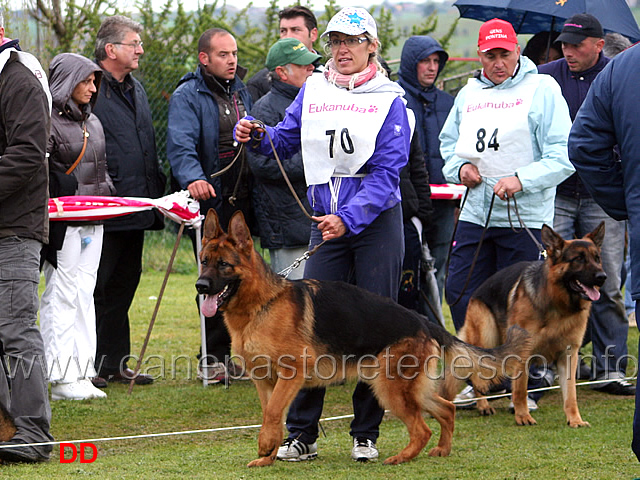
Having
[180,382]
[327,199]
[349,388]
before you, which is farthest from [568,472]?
[180,382]

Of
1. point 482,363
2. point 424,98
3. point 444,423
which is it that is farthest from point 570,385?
point 424,98

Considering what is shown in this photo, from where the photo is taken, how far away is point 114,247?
23.5ft

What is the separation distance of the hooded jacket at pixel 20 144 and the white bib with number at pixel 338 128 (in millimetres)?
1453

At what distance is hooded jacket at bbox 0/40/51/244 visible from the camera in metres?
4.80

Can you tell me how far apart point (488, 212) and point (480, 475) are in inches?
91.4

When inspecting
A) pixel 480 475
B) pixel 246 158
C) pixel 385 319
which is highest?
pixel 246 158

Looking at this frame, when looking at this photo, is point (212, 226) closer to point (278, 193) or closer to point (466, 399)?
point (278, 193)

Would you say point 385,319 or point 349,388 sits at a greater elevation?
point 385,319

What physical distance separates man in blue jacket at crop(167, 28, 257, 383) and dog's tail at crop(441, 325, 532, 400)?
2.57 metres

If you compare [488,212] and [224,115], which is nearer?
[488,212]

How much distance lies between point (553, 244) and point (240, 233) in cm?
230

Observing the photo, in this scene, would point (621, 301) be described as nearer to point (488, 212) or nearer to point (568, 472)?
point (488, 212)

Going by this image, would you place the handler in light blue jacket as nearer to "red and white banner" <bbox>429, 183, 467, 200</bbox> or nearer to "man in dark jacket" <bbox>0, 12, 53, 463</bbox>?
"red and white banner" <bbox>429, 183, 467, 200</bbox>

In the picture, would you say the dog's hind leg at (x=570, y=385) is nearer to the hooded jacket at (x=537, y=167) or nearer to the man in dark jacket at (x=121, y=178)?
the hooded jacket at (x=537, y=167)
